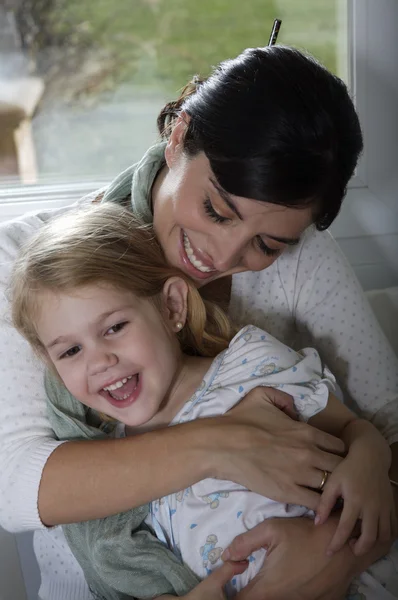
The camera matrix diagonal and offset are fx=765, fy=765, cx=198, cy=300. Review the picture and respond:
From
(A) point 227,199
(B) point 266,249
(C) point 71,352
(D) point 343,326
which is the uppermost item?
(A) point 227,199

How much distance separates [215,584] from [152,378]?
34 cm

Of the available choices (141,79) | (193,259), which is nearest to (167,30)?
(141,79)

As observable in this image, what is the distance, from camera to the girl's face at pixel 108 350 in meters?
1.26

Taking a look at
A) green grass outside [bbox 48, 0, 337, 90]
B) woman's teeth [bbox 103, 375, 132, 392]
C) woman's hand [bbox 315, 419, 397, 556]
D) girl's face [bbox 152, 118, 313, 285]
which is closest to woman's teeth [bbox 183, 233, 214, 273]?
girl's face [bbox 152, 118, 313, 285]

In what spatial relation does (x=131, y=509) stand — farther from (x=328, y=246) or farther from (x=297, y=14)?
(x=297, y=14)

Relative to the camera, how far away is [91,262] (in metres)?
1.29

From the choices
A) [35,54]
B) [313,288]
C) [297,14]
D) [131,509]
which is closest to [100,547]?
[131,509]

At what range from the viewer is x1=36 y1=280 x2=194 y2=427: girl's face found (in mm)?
1257

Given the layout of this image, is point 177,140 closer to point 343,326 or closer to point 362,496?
point 343,326

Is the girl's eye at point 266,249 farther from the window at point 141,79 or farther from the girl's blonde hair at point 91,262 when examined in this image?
the window at point 141,79

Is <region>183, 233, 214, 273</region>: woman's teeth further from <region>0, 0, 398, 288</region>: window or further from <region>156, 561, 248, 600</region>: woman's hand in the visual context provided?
<region>0, 0, 398, 288</region>: window

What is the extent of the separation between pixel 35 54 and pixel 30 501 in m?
1.31

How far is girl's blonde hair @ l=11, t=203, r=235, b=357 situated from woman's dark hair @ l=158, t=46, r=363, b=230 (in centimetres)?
19

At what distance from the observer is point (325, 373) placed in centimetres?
136
